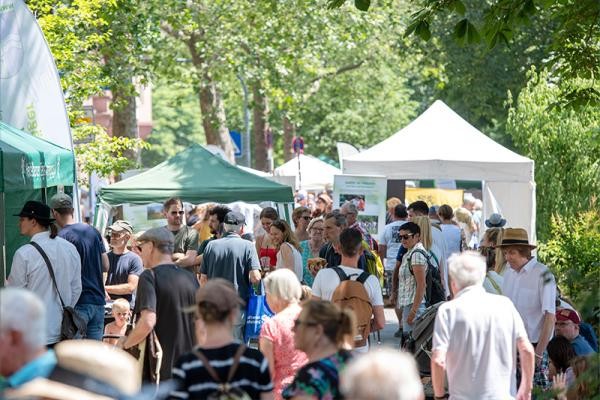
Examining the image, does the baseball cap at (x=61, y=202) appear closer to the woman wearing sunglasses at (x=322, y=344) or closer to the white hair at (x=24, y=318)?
the woman wearing sunglasses at (x=322, y=344)

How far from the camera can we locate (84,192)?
48.8m

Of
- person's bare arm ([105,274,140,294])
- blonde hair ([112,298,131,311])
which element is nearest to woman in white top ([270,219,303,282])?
person's bare arm ([105,274,140,294])

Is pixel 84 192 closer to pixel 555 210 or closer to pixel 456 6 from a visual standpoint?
pixel 555 210

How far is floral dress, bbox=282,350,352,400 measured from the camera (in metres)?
5.85

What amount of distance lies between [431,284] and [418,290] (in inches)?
14.1

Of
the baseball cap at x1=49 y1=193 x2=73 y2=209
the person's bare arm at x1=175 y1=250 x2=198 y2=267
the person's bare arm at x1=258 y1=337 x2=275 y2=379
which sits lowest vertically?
the person's bare arm at x1=258 y1=337 x2=275 y2=379

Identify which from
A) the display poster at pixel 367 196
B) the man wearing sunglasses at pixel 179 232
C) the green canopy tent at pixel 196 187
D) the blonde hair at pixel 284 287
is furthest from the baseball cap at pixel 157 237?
the display poster at pixel 367 196

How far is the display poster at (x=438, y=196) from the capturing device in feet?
104

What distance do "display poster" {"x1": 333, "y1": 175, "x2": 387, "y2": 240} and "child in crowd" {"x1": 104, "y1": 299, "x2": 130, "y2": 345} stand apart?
9.95 m

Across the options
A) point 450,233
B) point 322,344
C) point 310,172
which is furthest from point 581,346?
point 310,172

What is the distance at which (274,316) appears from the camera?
768cm

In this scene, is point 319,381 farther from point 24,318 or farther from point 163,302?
point 163,302

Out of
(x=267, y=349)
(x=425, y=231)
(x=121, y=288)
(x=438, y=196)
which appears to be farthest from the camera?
(x=438, y=196)

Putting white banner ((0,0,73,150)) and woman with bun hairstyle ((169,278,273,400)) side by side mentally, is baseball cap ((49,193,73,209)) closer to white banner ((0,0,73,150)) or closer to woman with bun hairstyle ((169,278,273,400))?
white banner ((0,0,73,150))
